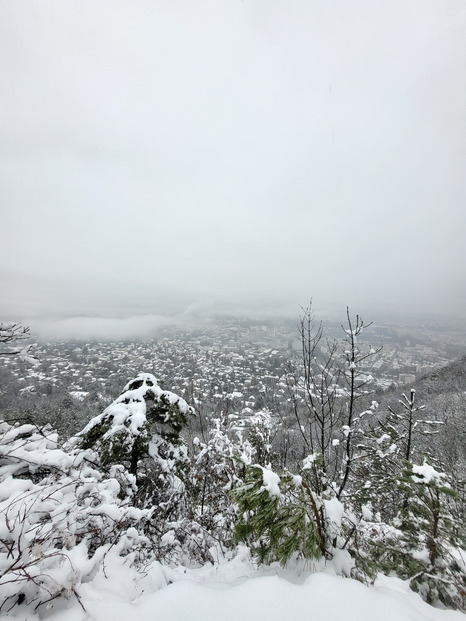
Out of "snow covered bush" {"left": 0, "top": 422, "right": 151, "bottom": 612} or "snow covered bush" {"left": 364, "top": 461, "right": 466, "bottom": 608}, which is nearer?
"snow covered bush" {"left": 0, "top": 422, "right": 151, "bottom": 612}

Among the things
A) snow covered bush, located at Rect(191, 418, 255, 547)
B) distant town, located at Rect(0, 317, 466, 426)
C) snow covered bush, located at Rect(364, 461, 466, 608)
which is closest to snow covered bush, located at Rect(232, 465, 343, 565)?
snow covered bush, located at Rect(364, 461, 466, 608)

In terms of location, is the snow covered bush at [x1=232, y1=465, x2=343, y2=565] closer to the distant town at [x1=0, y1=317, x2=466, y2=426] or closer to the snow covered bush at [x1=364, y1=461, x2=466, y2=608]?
the snow covered bush at [x1=364, y1=461, x2=466, y2=608]

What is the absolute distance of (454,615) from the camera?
1.62 m

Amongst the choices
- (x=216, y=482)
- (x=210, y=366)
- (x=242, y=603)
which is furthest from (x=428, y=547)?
(x=210, y=366)

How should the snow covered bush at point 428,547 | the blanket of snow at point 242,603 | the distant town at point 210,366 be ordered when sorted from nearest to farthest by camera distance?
the blanket of snow at point 242,603 → the snow covered bush at point 428,547 → the distant town at point 210,366

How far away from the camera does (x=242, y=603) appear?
1.48 metres

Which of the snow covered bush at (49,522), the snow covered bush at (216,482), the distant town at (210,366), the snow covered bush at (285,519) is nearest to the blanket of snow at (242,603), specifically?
the snow covered bush at (49,522)

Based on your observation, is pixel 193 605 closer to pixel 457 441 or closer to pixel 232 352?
pixel 457 441

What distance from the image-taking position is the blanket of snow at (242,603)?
4.59 ft

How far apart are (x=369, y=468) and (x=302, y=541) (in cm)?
586

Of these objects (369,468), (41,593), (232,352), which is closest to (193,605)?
(41,593)

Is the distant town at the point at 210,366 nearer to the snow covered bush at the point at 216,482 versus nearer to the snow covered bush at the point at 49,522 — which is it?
the snow covered bush at the point at 216,482

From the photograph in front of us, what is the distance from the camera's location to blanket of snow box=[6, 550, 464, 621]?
1.40 m

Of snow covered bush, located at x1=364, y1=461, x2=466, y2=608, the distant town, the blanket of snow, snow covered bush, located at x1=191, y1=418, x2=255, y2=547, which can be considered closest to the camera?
the blanket of snow
